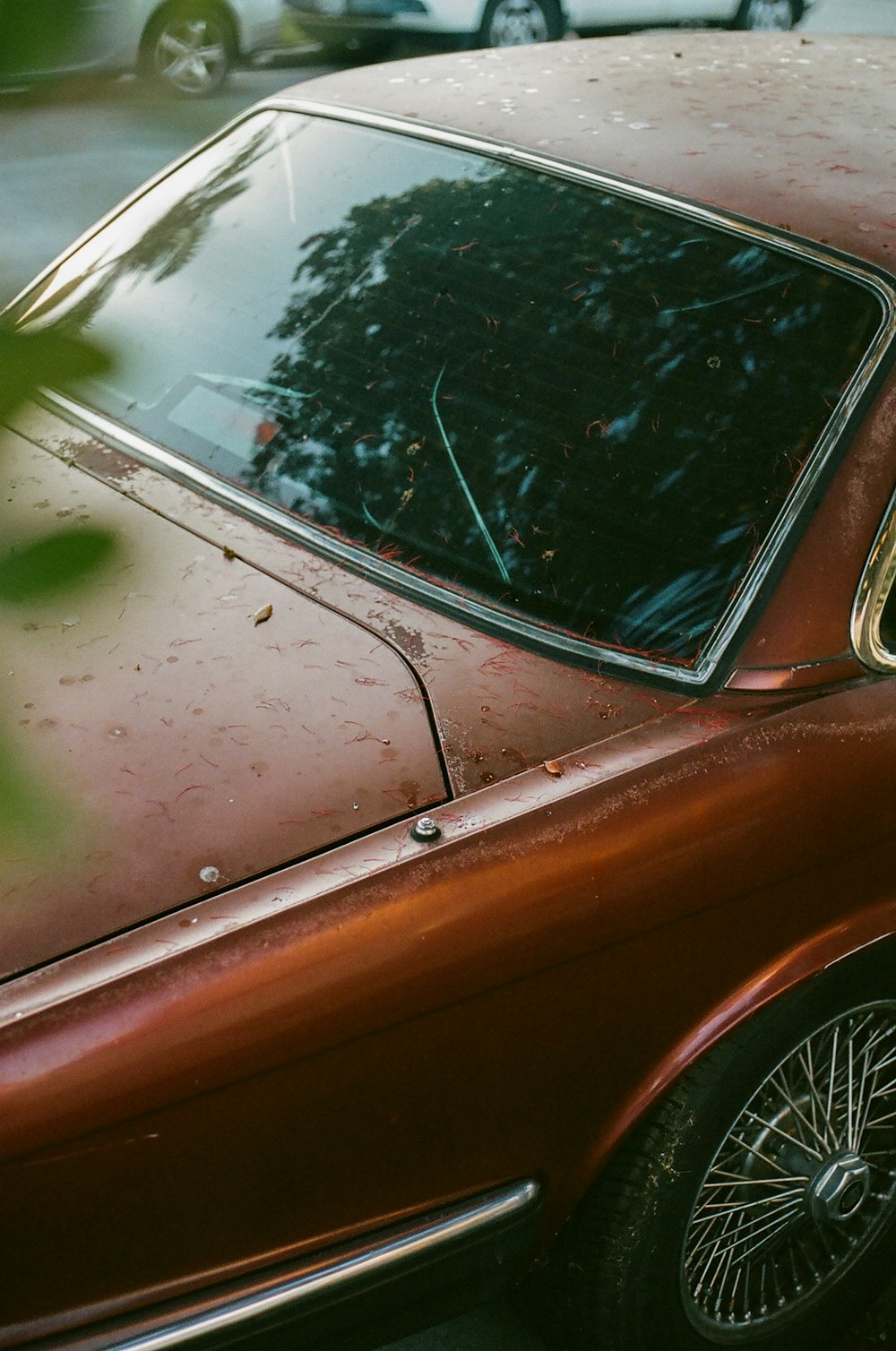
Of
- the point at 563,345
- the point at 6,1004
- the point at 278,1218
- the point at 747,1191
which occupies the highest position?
the point at 563,345

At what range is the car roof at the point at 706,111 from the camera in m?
2.02

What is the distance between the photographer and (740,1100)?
176cm

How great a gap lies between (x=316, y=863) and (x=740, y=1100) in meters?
0.71

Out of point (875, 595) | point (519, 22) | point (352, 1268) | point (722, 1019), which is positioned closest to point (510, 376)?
point (875, 595)

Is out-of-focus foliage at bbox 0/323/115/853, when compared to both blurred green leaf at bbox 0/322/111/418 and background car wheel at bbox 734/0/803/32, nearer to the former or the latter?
blurred green leaf at bbox 0/322/111/418

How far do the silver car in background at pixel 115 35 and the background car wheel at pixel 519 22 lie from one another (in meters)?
9.73

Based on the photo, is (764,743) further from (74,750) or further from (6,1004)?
(74,750)

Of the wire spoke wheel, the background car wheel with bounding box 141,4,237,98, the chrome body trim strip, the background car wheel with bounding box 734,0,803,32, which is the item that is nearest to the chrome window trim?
the wire spoke wheel

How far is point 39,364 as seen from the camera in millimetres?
608

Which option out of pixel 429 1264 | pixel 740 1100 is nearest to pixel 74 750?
pixel 429 1264


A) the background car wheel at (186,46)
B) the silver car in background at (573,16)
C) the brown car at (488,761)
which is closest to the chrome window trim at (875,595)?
the brown car at (488,761)

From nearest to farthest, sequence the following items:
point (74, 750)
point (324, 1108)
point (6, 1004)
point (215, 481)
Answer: point (74, 750), point (6, 1004), point (324, 1108), point (215, 481)

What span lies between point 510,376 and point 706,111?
713 millimetres

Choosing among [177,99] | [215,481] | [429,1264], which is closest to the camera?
[177,99]
